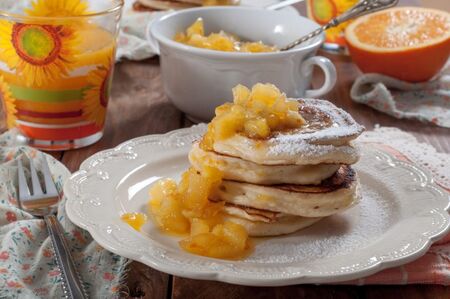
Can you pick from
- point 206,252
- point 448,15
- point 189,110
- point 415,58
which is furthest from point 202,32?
point 206,252

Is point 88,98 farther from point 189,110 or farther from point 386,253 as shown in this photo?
point 386,253

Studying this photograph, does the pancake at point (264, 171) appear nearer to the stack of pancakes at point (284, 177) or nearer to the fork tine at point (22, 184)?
the stack of pancakes at point (284, 177)

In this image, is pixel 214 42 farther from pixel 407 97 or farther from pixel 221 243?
pixel 221 243

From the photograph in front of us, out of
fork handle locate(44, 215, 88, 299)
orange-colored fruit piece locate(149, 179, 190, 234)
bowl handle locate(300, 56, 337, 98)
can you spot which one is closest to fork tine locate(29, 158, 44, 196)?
fork handle locate(44, 215, 88, 299)

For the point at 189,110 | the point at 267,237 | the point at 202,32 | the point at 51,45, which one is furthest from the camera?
the point at 202,32

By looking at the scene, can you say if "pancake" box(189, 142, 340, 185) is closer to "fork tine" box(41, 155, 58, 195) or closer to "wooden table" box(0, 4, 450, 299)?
"wooden table" box(0, 4, 450, 299)

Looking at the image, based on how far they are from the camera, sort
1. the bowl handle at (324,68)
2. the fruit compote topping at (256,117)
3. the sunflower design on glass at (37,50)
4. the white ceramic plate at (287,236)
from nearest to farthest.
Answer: the white ceramic plate at (287,236) < the fruit compote topping at (256,117) < the sunflower design on glass at (37,50) < the bowl handle at (324,68)

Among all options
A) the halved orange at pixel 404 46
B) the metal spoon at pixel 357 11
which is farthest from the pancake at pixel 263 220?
the halved orange at pixel 404 46
